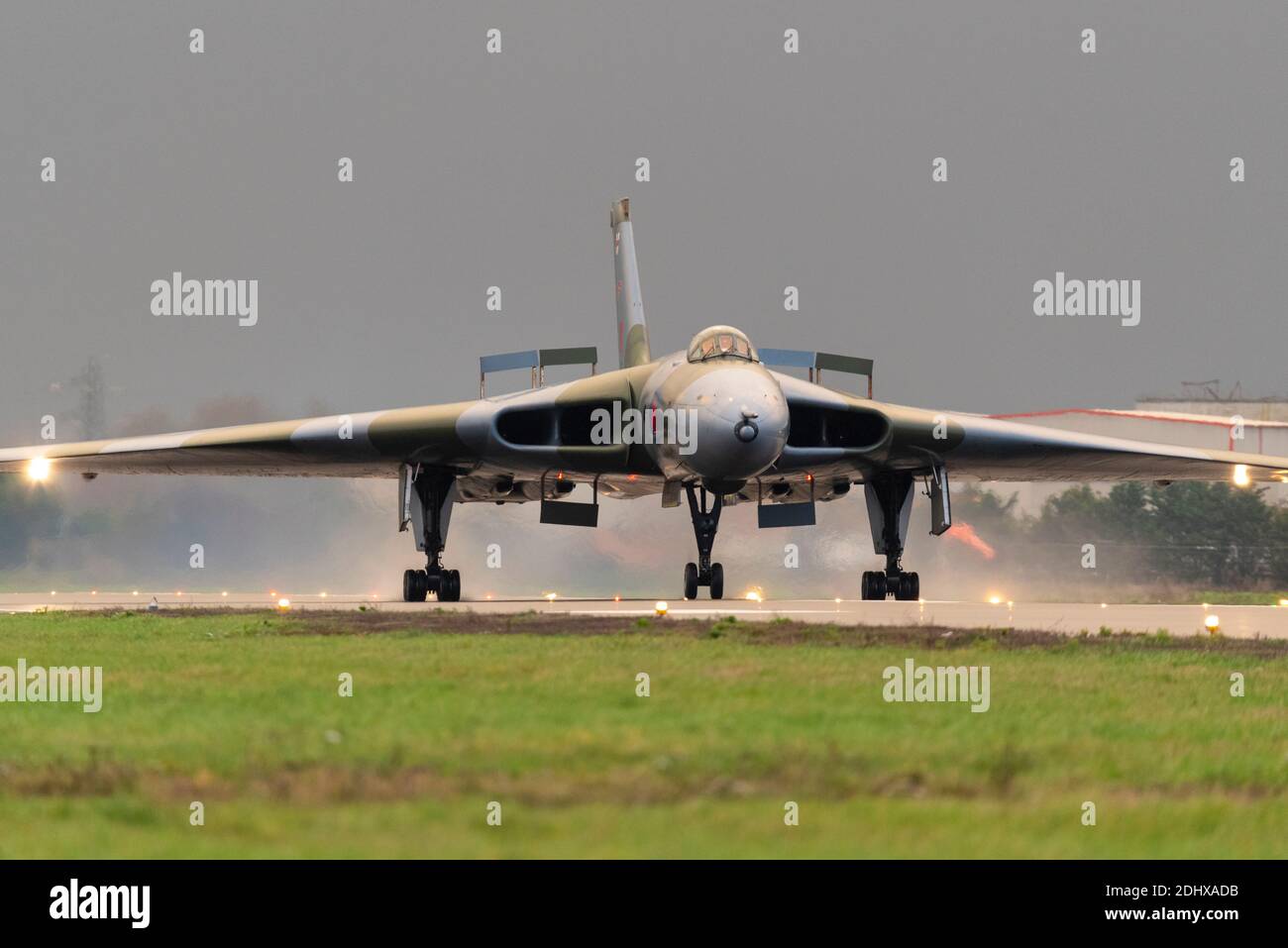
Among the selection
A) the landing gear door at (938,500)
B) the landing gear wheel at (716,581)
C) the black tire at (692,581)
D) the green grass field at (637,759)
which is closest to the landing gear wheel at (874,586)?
the landing gear door at (938,500)

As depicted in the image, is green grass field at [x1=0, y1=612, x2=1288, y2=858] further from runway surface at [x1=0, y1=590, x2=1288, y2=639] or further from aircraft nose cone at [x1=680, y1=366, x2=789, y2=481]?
aircraft nose cone at [x1=680, y1=366, x2=789, y2=481]

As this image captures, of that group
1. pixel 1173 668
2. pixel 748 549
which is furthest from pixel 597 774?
pixel 748 549

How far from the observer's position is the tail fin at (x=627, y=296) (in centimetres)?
3641

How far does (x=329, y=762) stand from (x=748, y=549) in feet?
115

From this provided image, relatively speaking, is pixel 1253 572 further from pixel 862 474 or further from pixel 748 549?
pixel 862 474

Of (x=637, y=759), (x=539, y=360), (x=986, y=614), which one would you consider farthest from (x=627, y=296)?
(x=637, y=759)

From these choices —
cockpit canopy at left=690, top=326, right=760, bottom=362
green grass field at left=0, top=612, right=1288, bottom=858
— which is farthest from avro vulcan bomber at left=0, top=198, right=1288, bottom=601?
green grass field at left=0, top=612, right=1288, bottom=858

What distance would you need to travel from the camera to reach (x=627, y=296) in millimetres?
37375

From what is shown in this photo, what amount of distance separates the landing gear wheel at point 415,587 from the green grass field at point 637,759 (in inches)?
609

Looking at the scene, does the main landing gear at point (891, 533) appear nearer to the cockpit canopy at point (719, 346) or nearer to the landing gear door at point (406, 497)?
the cockpit canopy at point (719, 346)

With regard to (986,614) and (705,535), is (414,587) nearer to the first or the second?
(705,535)

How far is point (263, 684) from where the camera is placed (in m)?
11.2

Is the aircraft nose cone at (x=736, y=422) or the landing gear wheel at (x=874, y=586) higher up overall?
the aircraft nose cone at (x=736, y=422)
